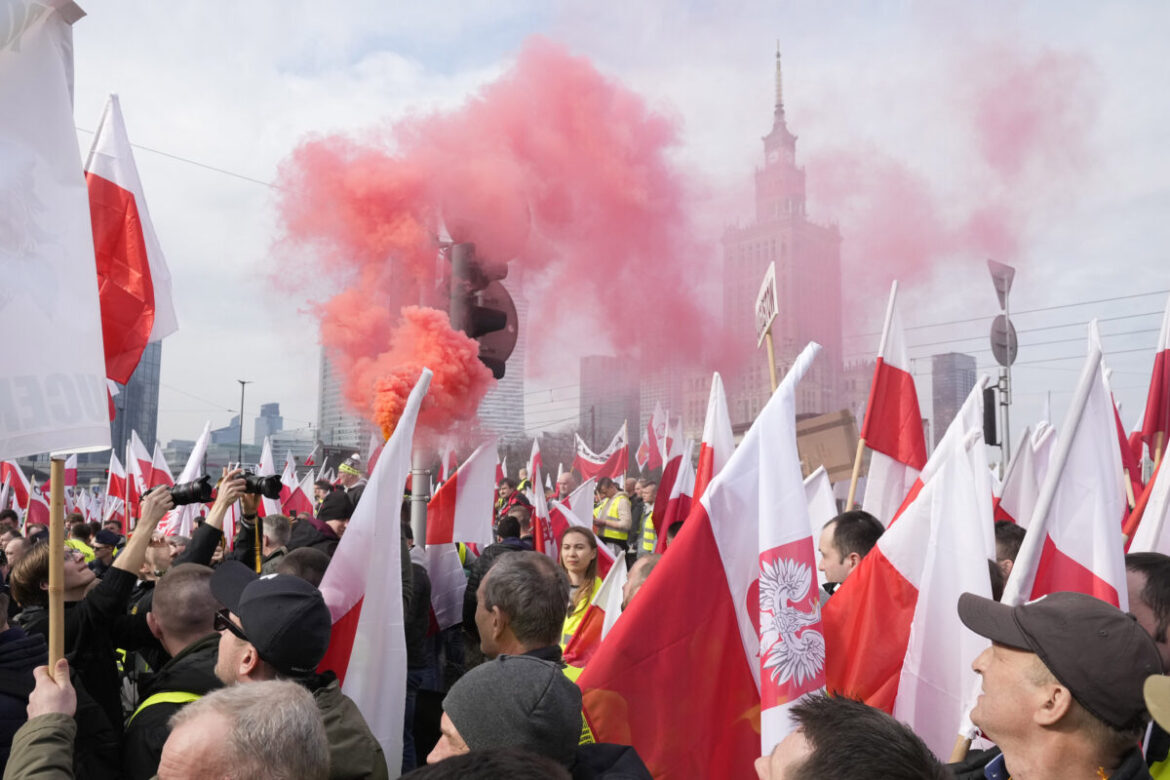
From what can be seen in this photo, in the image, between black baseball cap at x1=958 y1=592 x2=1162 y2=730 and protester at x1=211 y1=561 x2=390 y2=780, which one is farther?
protester at x1=211 y1=561 x2=390 y2=780

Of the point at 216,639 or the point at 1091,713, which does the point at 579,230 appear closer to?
the point at 216,639

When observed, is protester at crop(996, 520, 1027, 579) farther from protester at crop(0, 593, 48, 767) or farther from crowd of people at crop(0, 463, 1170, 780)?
protester at crop(0, 593, 48, 767)

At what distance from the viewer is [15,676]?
3334 millimetres

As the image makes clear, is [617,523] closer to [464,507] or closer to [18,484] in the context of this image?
[464,507]

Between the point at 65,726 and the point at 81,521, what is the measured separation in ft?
30.6

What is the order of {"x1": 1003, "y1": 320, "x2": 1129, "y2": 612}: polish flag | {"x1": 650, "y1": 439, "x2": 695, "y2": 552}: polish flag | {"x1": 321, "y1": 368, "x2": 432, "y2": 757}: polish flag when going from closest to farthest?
{"x1": 1003, "y1": 320, "x2": 1129, "y2": 612}: polish flag
{"x1": 321, "y1": 368, "x2": 432, "y2": 757}: polish flag
{"x1": 650, "y1": 439, "x2": 695, "y2": 552}: polish flag

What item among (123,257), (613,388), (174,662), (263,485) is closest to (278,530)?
(263,485)

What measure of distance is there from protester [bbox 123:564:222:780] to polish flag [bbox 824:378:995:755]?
255 cm

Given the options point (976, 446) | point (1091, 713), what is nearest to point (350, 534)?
point (1091, 713)

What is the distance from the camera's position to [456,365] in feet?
36.3

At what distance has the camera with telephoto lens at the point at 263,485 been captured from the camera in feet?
16.4

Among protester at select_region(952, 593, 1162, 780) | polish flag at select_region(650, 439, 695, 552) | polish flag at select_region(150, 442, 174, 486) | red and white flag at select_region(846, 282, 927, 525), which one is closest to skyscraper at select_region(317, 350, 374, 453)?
polish flag at select_region(150, 442, 174, 486)

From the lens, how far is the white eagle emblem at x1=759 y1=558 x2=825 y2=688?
138 inches

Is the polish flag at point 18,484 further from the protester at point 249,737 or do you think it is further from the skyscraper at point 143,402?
the skyscraper at point 143,402
